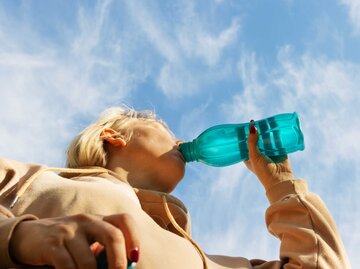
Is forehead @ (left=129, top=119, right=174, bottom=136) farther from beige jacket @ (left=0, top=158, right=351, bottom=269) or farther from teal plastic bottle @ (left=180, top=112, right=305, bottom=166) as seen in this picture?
beige jacket @ (left=0, top=158, right=351, bottom=269)

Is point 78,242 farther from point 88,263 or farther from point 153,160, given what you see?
point 153,160

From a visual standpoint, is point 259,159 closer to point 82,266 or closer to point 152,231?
point 152,231

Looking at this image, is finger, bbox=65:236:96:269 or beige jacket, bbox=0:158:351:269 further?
beige jacket, bbox=0:158:351:269

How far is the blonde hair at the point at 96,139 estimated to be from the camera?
3.40 metres

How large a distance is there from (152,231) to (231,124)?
1571mm

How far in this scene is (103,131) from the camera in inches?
140

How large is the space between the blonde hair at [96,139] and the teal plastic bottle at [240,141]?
12.8 inches

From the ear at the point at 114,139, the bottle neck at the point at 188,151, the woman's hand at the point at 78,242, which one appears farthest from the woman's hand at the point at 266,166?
the woman's hand at the point at 78,242

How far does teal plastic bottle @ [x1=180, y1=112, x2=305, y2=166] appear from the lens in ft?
12.0

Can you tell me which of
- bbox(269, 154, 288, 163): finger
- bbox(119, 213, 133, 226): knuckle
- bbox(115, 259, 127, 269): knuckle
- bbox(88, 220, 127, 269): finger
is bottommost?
bbox(115, 259, 127, 269): knuckle

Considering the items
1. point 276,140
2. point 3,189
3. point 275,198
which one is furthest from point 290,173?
point 3,189

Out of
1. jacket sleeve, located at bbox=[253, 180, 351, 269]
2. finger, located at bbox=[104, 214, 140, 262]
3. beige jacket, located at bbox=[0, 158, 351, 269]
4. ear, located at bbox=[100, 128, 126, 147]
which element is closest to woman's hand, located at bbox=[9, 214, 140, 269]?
finger, located at bbox=[104, 214, 140, 262]

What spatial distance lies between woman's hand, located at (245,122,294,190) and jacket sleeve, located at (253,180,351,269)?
5.4 inches

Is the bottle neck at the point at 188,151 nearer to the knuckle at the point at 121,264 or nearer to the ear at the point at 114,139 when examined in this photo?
the ear at the point at 114,139
